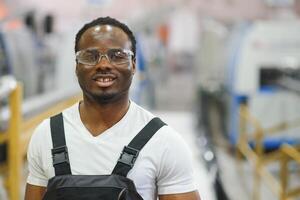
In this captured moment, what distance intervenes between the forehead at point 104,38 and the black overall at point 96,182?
256mm

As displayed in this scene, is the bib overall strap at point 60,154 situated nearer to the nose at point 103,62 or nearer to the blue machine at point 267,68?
the nose at point 103,62

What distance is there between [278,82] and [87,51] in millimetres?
5981

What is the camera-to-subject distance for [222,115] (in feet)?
27.3

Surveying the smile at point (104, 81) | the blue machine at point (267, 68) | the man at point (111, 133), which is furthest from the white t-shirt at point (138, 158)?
the blue machine at point (267, 68)

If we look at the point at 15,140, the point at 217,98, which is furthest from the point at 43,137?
the point at 217,98

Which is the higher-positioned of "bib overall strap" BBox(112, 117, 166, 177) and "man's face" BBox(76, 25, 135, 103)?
"man's face" BBox(76, 25, 135, 103)

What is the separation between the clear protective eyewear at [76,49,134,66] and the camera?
1.41m

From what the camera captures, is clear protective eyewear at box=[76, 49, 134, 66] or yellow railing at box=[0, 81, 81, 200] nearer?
clear protective eyewear at box=[76, 49, 134, 66]

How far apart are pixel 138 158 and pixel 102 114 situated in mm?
170

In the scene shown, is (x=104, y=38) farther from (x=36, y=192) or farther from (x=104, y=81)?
(x=36, y=192)

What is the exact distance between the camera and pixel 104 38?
1.43m

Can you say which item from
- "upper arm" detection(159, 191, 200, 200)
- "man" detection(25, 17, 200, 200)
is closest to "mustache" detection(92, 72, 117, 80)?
"man" detection(25, 17, 200, 200)

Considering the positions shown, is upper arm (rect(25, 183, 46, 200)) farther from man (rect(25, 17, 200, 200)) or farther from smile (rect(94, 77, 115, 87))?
smile (rect(94, 77, 115, 87))

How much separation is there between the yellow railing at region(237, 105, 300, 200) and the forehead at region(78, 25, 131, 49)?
85.4 inches
